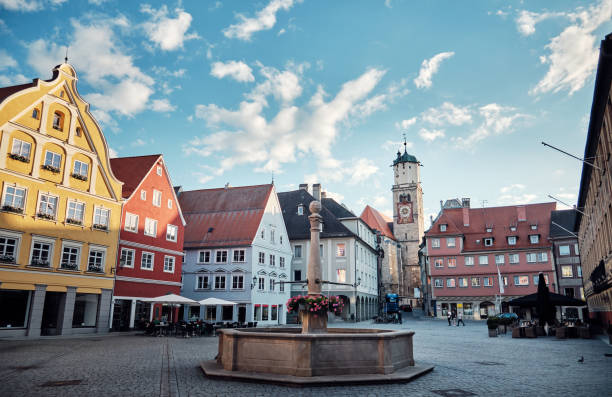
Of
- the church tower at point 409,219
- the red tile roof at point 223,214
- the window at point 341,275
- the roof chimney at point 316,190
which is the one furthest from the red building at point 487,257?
the church tower at point 409,219

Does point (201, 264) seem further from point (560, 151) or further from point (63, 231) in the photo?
point (560, 151)

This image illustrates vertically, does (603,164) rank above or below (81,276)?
above

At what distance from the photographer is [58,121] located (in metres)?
27.8

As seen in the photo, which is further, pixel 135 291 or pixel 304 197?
pixel 304 197

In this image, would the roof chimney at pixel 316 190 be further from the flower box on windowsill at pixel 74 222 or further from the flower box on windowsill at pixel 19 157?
the flower box on windowsill at pixel 19 157

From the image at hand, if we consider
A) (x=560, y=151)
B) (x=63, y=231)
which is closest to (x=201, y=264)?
(x=63, y=231)

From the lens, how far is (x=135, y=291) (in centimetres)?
3234

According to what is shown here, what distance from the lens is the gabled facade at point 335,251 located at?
5419 cm

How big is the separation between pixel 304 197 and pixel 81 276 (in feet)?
115

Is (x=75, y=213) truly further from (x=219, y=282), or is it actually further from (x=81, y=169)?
(x=219, y=282)

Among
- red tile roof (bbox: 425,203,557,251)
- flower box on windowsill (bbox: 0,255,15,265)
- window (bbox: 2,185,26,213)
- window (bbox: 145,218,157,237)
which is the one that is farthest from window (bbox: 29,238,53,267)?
red tile roof (bbox: 425,203,557,251)

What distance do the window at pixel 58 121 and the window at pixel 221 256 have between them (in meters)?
19.7

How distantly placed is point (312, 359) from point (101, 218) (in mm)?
23800

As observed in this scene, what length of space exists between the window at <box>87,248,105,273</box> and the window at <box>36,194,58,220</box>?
139 inches
